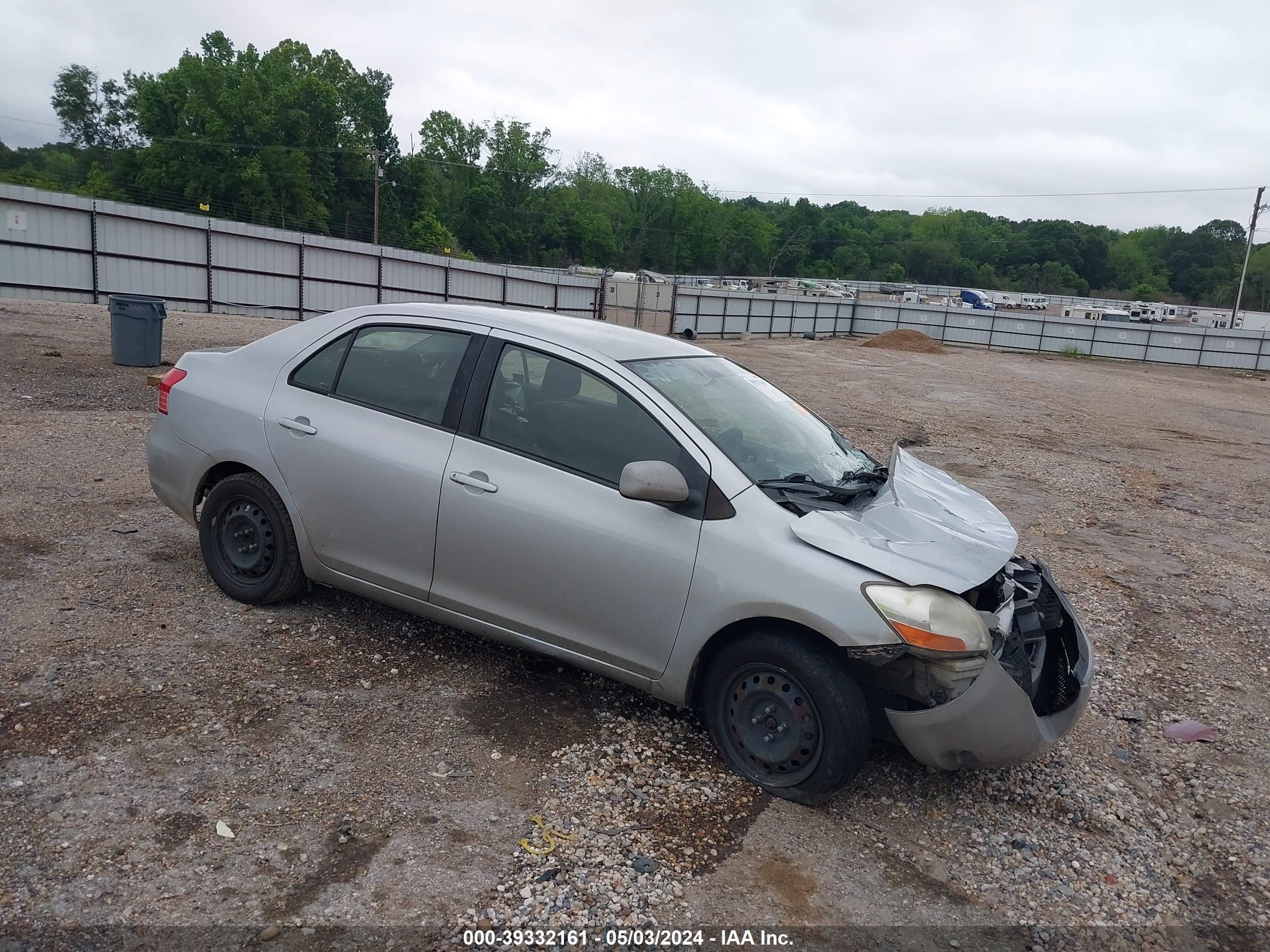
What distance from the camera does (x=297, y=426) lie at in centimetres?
449

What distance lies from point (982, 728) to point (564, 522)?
1.76m

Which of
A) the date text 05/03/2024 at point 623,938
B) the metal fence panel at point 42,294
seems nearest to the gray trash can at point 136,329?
the metal fence panel at point 42,294

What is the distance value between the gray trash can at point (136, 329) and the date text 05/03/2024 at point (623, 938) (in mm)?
12078

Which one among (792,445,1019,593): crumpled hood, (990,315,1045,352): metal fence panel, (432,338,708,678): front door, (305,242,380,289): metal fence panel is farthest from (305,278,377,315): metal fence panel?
(990,315,1045,352): metal fence panel

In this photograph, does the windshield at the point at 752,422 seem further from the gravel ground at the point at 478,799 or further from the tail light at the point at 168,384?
the tail light at the point at 168,384

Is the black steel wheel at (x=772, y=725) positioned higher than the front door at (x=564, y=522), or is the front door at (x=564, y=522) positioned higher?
the front door at (x=564, y=522)

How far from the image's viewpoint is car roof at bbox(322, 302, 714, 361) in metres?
4.18

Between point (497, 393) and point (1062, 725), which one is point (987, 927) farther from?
point (497, 393)

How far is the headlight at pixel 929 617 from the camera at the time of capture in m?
3.22

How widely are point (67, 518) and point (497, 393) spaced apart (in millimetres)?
3678

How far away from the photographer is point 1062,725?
3.60 m

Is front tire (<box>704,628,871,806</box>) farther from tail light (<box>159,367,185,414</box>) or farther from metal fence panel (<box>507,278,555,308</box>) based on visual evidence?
metal fence panel (<box>507,278,555,308</box>)

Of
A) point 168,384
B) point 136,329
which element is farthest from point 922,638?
point 136,329

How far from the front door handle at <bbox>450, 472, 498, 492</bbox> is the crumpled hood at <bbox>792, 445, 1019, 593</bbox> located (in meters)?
1.31
